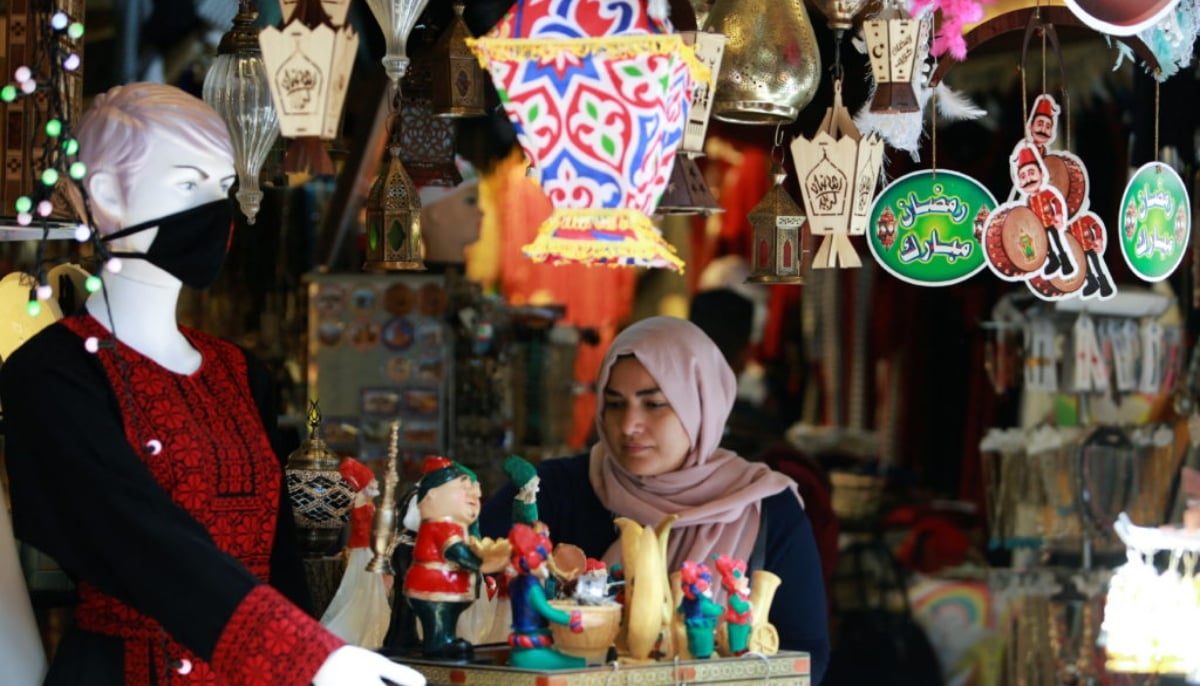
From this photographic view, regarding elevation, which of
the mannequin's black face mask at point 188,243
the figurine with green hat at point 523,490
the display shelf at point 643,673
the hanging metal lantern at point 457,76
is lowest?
the display shelf at point 643,673

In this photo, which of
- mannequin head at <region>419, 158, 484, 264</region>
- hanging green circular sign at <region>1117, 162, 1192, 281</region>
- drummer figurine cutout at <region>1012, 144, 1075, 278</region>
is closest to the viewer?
drummer figurine cutout at <region>1012, 144, 1075, 278</region>

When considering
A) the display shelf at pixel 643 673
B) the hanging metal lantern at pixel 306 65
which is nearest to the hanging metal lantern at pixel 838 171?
the display shelf at pixel 643 673

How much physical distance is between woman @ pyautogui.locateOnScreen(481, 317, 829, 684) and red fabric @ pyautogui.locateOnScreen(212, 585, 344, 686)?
1.42m


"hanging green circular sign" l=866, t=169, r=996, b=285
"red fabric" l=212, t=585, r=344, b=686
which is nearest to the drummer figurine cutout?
"hanging green circular sign" l=866, t=169, r=996, b=285

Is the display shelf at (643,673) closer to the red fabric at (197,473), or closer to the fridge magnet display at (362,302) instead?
the red fabric at (197,473)

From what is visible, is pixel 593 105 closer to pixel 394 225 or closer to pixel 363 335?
pixel 394 225

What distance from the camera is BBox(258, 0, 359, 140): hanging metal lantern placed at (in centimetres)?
259

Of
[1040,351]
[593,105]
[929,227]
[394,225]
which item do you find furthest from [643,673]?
[1040,351]

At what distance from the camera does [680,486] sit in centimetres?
381

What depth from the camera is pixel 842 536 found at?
6.53m

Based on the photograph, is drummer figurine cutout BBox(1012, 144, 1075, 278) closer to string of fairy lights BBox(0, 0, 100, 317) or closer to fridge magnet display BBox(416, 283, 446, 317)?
string of fairy lights BBox(0, 0, 100, 317)

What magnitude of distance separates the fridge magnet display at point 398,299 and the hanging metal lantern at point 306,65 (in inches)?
138

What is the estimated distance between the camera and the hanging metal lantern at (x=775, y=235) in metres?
3.89

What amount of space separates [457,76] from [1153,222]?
5.98 ft
